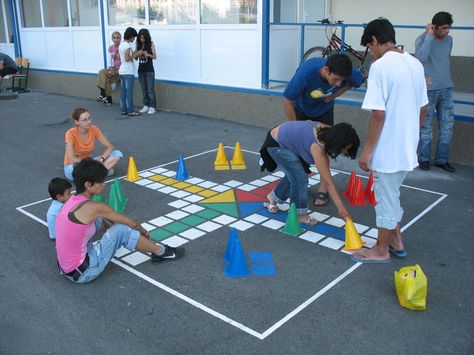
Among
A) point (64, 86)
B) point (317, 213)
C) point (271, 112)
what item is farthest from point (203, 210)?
point (64, 86)

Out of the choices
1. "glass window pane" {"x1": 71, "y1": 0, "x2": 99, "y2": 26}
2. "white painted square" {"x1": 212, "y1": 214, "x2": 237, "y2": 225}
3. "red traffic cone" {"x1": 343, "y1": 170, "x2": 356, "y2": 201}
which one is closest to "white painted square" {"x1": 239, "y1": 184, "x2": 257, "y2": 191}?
"white painted square" {"x1": 212, "y1": 214, "x2": 237, "y2": 225}

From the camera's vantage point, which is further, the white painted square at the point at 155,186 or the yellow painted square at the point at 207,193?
the white painted square at the point at 155,186

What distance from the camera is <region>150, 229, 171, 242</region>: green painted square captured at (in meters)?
4.67

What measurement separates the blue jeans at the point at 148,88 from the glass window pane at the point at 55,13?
4.60 meters

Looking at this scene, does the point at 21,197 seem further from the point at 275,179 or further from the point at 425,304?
the point at 425,304

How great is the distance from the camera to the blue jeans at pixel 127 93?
10.8m

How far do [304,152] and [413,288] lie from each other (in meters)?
1.61

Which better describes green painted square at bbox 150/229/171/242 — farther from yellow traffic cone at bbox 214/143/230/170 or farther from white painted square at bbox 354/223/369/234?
yellow traffic cone at bbox 214/143/230/170

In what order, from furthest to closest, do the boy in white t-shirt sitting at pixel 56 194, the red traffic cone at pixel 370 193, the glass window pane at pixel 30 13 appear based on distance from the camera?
the glass window pane at pixel 30 13 < the red traffic cone at pixel 370 193 < the boy in white t-shirt sitting at pixel 56 194

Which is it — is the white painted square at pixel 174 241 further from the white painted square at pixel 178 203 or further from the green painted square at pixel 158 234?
the white painted square at pixel 178 203

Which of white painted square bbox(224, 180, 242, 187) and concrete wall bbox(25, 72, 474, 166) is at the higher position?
concrete wall bbox(25, 72, 474, 166)

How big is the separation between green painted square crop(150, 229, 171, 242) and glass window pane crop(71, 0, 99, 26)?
9.81m

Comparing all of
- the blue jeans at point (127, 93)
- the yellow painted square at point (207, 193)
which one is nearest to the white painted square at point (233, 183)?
the yellow painted square at point (207, 193)

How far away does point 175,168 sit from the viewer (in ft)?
23.0
